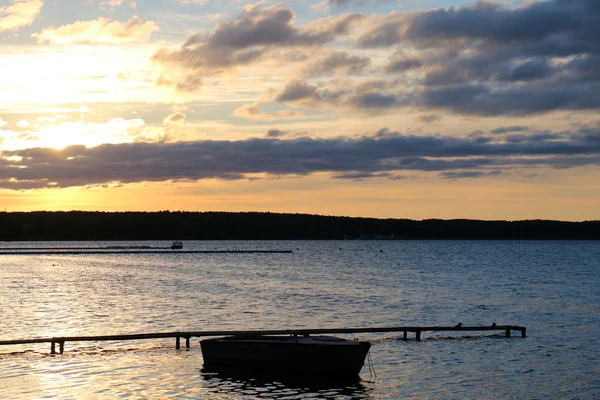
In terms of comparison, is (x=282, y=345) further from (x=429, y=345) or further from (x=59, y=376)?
(x=429, y=345)

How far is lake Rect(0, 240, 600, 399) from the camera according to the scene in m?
33.5

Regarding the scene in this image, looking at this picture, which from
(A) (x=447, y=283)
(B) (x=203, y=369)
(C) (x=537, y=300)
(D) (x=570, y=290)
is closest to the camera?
(B) (x=203, y=369)

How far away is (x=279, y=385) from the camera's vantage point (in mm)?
33812

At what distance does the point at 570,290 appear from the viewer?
94688mm

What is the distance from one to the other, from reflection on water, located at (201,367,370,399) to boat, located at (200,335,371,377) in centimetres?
36

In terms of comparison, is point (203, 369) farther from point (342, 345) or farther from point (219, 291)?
point (219, 291)

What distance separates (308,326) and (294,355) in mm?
18294

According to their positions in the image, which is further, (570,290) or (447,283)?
(447,283)

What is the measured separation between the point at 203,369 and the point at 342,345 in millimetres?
7534

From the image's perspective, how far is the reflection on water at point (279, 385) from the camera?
32250mm

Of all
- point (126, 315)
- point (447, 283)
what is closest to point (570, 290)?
point (447, 283)

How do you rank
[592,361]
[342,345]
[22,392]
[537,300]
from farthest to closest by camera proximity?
[537,300] → [592,361] → [342,345] → [22,392]

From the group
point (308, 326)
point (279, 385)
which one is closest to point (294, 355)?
point (279, 385)

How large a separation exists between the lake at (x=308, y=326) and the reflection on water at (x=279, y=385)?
0.31 ft
